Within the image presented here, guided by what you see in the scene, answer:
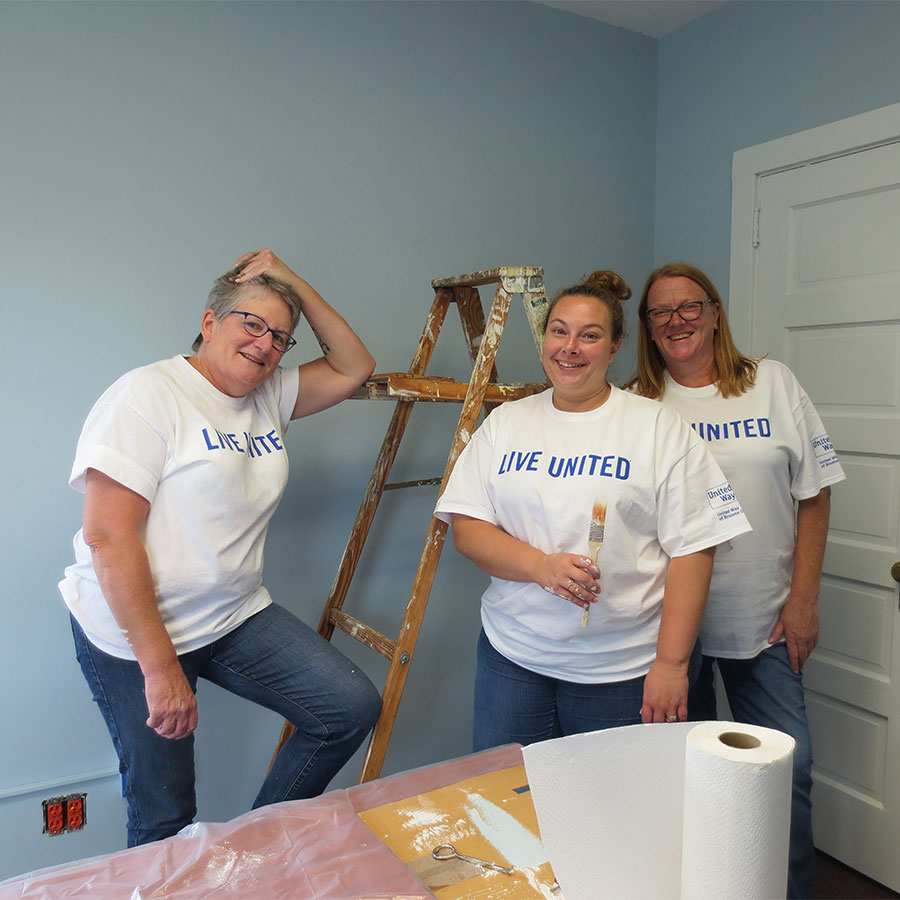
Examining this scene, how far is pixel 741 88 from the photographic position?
258 centimetres

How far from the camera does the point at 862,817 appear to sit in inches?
90.5

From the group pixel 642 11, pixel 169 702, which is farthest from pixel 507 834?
pixel 642 11

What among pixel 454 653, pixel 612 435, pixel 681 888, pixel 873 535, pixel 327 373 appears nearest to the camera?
pixel 681 888

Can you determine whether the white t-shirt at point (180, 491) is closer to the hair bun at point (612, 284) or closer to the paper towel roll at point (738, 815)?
the hair bun at point (612, 284)

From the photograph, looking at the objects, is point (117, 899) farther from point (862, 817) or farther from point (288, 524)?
point (862, 817)

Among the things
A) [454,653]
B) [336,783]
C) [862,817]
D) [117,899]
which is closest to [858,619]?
[862,817]

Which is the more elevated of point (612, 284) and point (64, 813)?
point (612, 284)

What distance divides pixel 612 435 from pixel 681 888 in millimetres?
920

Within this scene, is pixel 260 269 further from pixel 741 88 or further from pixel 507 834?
pixel 741 88

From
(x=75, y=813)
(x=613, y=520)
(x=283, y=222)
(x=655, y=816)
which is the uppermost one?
(x=283, y=222)

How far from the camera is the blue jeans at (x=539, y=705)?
1.57m

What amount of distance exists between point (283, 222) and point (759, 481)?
1442 mm

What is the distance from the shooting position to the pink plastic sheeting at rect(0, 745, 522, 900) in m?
0.93

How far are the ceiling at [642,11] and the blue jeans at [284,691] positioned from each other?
2206mm
